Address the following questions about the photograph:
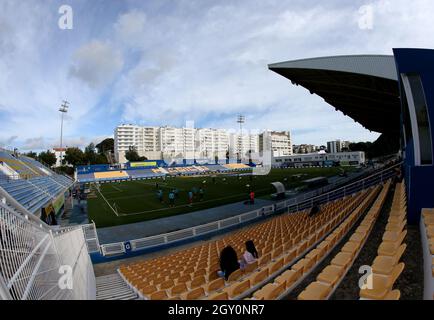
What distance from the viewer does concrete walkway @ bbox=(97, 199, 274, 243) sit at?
17.1 metres

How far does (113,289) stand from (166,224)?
35.2ft

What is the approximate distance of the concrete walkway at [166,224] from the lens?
17.1m

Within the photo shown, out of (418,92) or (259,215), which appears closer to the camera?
(418,92)

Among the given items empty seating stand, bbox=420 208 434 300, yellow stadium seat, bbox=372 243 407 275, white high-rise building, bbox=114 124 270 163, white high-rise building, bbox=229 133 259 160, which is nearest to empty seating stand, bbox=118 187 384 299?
yellow stadium seat, bbox=372 243 407 275

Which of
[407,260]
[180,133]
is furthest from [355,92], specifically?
[180,133]

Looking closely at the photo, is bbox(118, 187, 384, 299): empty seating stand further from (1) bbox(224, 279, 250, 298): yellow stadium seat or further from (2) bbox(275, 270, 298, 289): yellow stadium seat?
(2) bbox(275, 270, 298, 289): yellow stadium seat

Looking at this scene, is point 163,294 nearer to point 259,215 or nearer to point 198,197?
point 259,215

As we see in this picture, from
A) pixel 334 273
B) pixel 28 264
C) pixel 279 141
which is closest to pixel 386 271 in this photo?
pixel 334 273

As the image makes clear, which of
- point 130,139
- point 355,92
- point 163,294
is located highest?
point 130,139

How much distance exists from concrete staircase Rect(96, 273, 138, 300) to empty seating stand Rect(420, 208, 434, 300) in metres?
6.96

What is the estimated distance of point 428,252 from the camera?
17.6ft

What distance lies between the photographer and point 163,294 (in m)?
5.84

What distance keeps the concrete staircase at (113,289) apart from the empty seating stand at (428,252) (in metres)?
6.96
